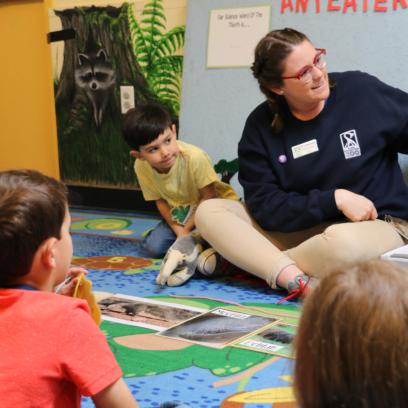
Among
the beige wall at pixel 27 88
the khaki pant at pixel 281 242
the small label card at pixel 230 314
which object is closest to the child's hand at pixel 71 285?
the small label card at pixel 230 314

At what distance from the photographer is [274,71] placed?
156 cm

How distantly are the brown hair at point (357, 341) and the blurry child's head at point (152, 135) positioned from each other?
1.52 meters

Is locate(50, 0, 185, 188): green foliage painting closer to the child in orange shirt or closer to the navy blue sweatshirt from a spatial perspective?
the navy blue sweatshirt

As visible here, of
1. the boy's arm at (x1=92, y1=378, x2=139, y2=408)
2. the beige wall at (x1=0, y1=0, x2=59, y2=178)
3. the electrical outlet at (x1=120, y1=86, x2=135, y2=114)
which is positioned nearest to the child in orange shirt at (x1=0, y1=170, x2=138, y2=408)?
the boy's arm at (x1=92, y1=378, x2=139, y2=408)

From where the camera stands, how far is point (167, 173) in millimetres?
2049

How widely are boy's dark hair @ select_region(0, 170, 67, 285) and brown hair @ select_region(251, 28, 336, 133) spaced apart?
3.47ft

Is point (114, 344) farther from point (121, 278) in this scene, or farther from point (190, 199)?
point (190, 199)

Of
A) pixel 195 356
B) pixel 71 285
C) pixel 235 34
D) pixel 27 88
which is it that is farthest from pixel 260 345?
pixel 27 88

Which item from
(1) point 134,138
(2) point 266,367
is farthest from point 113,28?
(2) point 266,367

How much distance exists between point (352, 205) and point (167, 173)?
815mm

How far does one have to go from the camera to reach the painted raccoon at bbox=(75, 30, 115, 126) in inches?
119

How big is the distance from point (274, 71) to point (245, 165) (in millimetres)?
334

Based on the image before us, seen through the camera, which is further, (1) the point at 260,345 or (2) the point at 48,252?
(1) the point at 260,345

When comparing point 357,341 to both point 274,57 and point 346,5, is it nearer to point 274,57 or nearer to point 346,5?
point 274,57
